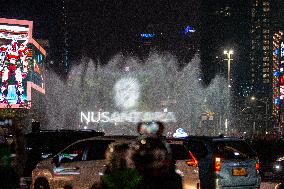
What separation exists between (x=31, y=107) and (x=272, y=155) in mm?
31616

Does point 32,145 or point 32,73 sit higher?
point 32,73

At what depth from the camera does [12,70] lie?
53906 millimetres

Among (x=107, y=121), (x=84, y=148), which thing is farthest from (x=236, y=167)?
(x=107, y=121)

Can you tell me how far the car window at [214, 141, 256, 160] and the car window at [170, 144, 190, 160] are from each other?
1224 mm

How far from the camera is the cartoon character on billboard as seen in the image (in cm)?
5325

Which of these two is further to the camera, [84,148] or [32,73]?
[32,73]

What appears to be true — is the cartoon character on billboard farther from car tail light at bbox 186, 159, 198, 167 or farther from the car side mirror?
car tail light at bbox 186, 159, 198, 167

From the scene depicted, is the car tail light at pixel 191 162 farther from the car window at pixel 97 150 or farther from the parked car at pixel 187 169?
the car window at pixel 97 150

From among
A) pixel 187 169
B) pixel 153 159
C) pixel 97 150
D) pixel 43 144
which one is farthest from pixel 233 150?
pixel 43 144

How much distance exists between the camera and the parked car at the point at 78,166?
1339cm

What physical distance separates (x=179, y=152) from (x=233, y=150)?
189cm

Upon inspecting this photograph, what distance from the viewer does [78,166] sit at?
1359 centimetres

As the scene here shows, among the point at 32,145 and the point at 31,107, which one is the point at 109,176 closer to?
the point at 32,145

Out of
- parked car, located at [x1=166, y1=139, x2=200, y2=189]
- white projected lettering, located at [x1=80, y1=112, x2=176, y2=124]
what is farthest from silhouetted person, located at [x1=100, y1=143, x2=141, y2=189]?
white projected lettering, located at [x1=80, y1=112, x2=176, y2=124]
